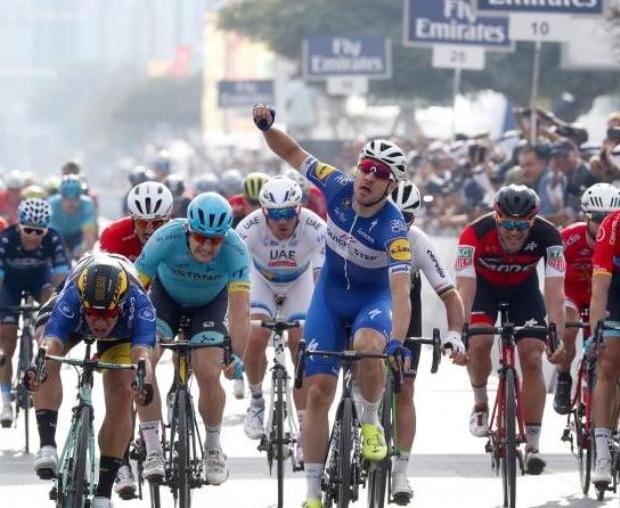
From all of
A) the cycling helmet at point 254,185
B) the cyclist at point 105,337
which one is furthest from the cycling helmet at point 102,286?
the cycling helmet at point 254,185

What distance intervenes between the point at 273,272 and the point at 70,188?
675 centimetres

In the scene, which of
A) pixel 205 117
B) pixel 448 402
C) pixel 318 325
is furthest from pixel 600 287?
pixel 205 117

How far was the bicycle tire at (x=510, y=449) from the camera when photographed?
10.7 m

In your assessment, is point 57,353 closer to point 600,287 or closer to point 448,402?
point 600,287

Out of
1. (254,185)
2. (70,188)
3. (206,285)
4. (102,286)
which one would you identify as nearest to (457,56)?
(70,188)

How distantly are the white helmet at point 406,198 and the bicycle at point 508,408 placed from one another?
0.75m

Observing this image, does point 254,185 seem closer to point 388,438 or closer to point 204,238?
point 204,238

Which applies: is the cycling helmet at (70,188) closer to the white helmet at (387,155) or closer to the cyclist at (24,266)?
the cyclist at (24,266)

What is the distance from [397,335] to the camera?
31.6ft

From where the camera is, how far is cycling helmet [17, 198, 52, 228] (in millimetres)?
14492

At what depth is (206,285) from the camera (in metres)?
11.0

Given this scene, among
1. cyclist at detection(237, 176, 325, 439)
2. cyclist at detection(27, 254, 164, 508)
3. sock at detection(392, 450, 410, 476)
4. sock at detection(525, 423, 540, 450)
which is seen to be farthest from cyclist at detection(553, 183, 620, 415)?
cyclist at detection(27, 254, 164, 508)

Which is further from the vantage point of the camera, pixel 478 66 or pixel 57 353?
pixel 478 66

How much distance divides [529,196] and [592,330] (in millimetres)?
835
